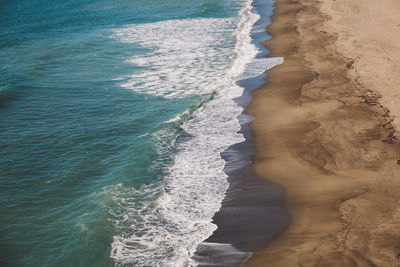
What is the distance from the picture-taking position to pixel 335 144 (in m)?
10.5

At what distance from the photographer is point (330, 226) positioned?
7.60 metres

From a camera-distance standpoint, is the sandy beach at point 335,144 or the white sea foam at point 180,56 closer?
the sandy beach at point 335,144

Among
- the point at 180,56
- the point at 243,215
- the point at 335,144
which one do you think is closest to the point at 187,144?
the point at 243,215

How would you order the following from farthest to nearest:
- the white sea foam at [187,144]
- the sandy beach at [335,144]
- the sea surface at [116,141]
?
the sea surface at [116,141] < the white sea foam at [187,144] < the sandy beach at [335,144]

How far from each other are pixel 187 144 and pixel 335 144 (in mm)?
4020

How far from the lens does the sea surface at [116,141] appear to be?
27.0 ft

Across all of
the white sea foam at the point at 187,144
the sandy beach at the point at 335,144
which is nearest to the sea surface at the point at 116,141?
the white sea foam at the point at 187,144

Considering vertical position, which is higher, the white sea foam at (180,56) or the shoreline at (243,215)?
the white sea foam at (180,56)

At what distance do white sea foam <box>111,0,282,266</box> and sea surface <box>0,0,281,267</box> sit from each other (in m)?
0.04

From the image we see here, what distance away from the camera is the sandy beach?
23.6 ft

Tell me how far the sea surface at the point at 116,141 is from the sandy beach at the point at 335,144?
1.40 m

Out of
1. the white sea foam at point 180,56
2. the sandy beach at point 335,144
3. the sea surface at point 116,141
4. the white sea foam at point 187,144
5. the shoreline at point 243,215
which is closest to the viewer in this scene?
the sandy beach at point 335,144

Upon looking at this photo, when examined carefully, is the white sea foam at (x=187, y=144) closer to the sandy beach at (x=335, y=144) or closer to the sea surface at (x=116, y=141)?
the sea surface at (x=116, y=141)

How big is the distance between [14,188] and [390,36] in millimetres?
16233
